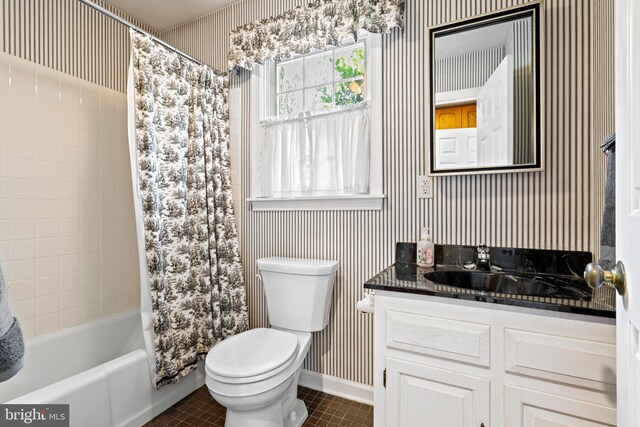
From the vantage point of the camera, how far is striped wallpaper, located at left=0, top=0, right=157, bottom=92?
5.54 ft

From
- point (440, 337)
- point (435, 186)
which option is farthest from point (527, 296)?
point (435, 186)

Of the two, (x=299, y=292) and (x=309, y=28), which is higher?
(x=309, y=28)

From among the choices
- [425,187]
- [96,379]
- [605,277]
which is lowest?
[96,379]

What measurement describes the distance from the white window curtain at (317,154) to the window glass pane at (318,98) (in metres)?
0.13

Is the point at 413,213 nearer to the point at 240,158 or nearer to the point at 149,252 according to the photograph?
the point at 240,158

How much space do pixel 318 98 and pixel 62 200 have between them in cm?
166

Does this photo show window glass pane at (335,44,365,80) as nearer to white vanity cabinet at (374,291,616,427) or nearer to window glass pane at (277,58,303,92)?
window glass pane at (277,58,303,92)

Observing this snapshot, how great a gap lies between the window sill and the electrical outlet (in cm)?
19

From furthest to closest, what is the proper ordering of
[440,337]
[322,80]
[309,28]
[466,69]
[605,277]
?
[322,80]
[309,28]
[466,69]
[440,337]
[605,277]

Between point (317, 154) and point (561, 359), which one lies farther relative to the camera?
point (317, 154)

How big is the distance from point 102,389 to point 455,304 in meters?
1.60

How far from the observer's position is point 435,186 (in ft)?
5.33

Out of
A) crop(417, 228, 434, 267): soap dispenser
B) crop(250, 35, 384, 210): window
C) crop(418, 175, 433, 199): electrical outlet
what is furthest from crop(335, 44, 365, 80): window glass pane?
crop(417, 228, 434, 267): soap dispenser

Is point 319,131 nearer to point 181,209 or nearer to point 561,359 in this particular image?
point 181,209
